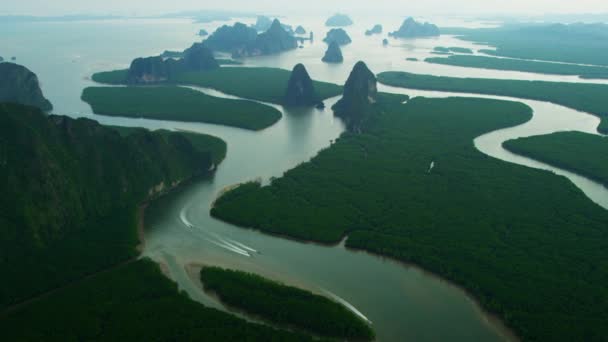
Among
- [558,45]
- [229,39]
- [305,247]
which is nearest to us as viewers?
[305,247]

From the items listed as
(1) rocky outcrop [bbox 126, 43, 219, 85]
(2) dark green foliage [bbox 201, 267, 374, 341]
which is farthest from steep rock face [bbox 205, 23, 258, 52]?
(2) dark green foliage [bbox 201, 267, 374, 341]

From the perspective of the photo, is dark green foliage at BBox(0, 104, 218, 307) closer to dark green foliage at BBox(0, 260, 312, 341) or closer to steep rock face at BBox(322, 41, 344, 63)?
dark green foliage at BBox(0, 260, 312, 341)

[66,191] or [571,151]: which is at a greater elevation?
[571,151]

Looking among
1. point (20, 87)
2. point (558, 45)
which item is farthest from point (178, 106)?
point (558, 45)

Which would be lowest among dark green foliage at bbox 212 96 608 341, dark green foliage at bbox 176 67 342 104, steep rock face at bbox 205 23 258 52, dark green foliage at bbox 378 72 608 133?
dark green foliage at bbox 212 96 608 341

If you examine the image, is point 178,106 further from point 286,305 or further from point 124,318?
point 286,305

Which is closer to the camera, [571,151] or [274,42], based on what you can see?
[571,151]

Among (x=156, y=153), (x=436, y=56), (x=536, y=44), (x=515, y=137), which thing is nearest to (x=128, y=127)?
(x=156, y=153)
